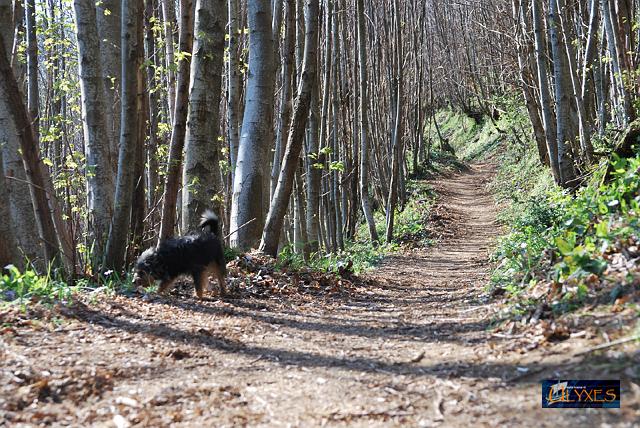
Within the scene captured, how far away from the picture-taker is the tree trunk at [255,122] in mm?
7926

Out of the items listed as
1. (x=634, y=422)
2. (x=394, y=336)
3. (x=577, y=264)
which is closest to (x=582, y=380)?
(x=634, y=422)

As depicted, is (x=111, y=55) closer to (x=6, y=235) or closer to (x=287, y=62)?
(x=287, y=62)

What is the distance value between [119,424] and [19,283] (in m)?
2.80

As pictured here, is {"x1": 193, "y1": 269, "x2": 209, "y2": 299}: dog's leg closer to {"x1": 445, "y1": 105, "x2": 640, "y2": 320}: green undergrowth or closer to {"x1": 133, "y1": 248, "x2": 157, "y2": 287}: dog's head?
{"x1": 133, "y1": 248, "x2": 157, "y2": 287}: dog's head

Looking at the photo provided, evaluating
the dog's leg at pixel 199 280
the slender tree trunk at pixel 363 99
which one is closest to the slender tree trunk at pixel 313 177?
the slender tree trunk at pixel 363 99

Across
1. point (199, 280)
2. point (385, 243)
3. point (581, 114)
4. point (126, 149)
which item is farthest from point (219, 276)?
point (385, 243)

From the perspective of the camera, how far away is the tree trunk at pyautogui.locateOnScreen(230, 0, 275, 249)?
7.93 meters

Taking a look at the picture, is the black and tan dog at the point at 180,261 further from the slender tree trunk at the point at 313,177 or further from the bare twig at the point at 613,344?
the slender tree trunk at the point at 313,177

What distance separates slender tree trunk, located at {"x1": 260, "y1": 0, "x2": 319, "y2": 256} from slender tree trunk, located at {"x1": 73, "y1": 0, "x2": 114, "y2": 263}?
2.31m

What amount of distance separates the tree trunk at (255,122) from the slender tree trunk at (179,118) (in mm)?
1213

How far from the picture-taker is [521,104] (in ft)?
85.3
